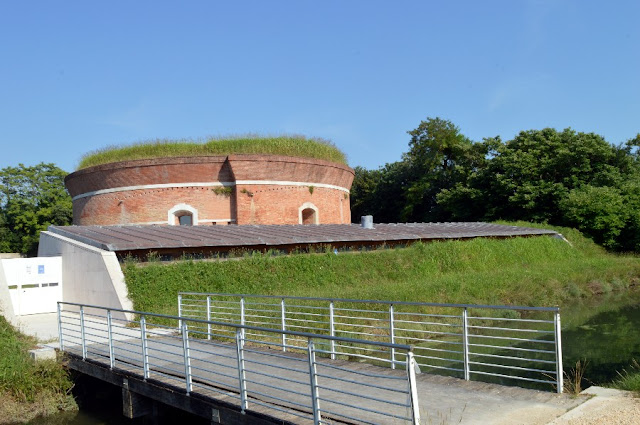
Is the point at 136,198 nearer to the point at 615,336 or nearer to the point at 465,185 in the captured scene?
the point at 615,336

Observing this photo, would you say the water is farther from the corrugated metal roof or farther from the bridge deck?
the corrugated metal roof

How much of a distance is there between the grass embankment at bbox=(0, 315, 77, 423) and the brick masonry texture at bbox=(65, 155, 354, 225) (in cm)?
1573

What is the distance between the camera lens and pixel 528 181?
37250mm

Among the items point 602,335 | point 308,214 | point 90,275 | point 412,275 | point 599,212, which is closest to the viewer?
point 602,335

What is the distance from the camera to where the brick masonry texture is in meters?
26.5

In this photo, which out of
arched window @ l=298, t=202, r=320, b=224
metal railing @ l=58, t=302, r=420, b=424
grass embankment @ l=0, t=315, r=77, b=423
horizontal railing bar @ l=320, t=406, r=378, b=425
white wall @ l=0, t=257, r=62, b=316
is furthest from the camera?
arched window @ l=298, t=202, r=320, b=224

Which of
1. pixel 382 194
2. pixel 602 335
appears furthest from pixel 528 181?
pixel 602 335

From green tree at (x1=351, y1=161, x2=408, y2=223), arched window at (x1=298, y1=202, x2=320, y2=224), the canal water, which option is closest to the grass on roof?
arched window at (x1=298, y1=202, x2=320, y2=224)

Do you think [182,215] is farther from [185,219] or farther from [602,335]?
[602,335]

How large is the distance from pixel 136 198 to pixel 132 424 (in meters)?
17.8

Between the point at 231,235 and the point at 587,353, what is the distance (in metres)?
11.2

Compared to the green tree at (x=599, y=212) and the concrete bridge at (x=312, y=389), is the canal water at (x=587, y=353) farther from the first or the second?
the green tree at (x=599, y=212)

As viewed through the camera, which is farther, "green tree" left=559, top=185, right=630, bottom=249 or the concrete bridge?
"green tree" left=559, top=185, right=630, bottom=249

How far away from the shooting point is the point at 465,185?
4184 cm
